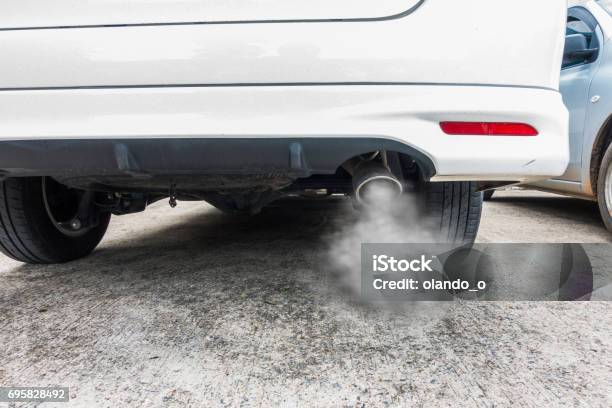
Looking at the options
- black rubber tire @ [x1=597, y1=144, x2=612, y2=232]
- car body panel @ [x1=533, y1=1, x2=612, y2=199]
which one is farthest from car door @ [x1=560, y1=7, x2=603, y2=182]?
black rubber tire @ [x1=597, y1=144, x2=612, y2=232]

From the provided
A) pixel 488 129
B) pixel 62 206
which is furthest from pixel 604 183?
pixel 62 206

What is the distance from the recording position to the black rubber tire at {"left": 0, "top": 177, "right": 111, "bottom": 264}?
1296 mm

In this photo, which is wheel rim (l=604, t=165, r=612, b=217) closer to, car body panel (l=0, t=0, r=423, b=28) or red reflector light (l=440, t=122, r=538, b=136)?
red reflector light (l=440, t=122, r=538, b=136)

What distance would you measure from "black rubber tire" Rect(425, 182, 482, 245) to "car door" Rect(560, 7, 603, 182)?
4.32 feet

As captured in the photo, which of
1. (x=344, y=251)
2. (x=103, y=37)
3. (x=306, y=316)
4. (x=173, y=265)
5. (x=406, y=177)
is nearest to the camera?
(x=103, y=37)

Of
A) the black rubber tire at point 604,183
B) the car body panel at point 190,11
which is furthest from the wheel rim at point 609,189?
the car body panel at point 190,11

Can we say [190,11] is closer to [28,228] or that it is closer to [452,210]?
[452,210]

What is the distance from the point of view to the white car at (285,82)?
2.56 feet

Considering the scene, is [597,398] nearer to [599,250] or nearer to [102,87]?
[102,87]

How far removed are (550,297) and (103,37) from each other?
1.37m

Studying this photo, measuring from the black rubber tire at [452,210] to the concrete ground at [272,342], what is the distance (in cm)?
24

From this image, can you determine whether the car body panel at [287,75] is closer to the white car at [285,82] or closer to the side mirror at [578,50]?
the white car at [285,82]

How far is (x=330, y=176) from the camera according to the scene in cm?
124

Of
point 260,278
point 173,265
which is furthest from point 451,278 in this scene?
point 173,265
